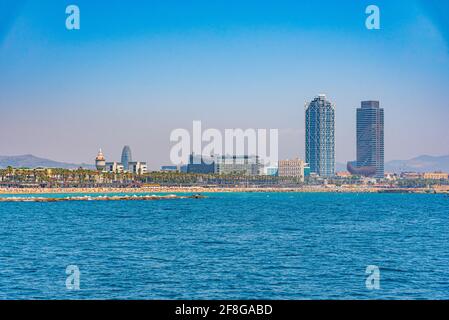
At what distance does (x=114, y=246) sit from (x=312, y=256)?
600 inches

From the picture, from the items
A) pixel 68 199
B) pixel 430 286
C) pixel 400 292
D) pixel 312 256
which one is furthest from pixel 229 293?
pixel 68 199

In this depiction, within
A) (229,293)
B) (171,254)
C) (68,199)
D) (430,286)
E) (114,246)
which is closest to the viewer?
(229,293)

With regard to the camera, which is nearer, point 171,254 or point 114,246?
point 171,254

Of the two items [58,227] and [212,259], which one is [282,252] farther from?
[58,227]

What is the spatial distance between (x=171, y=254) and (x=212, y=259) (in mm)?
4001

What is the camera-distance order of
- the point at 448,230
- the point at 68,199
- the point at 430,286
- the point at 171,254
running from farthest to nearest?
the point at 68,199 < the point at 448,230 < the point at 171,254 < the point at 430,286
